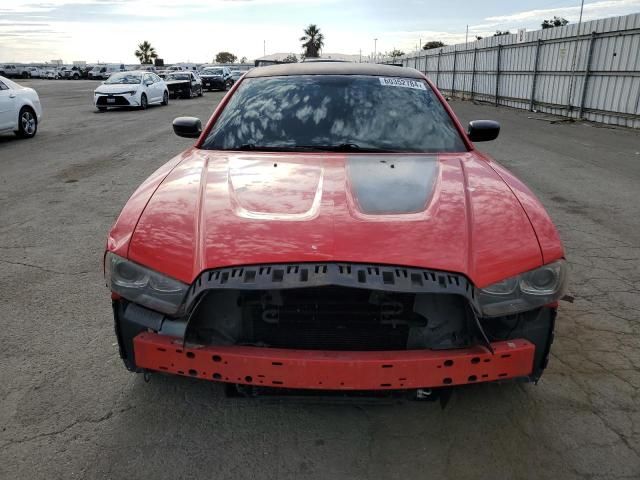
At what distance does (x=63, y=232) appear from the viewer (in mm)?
5246

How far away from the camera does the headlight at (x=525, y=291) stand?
203cm

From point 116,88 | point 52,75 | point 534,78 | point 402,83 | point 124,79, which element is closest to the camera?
point 402,83

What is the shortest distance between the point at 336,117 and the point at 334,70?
0.63 metres

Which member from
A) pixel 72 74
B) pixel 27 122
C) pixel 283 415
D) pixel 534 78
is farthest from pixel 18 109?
pixel 72 74

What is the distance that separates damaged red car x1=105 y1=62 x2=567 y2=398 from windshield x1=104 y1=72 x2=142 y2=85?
767 inches

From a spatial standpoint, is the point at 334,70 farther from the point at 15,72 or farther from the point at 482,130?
the point at 15,72

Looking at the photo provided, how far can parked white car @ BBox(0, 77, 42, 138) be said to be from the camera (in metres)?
11.1

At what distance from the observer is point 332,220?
2.18m

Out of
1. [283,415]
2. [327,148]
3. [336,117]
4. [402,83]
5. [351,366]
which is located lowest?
[283,415]

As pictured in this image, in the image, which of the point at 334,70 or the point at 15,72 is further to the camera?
the point at 15,72

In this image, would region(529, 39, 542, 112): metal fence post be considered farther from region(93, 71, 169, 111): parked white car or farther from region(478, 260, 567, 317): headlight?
region(478, 260, 567, 317): headlight

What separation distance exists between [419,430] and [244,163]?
167 cm

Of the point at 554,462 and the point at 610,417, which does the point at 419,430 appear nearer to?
the point at 554,462

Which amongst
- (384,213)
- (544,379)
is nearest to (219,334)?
(384,213)
